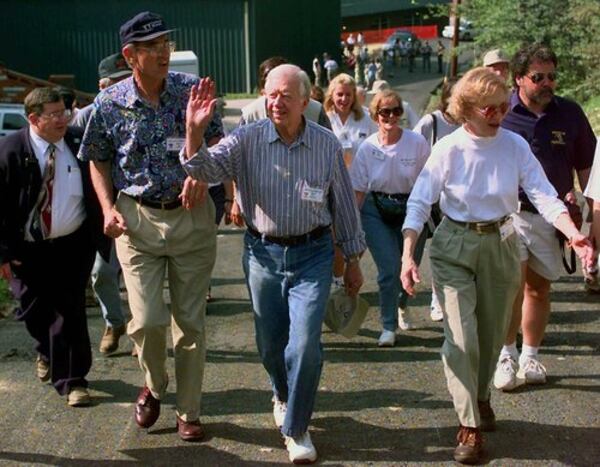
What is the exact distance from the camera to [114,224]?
520 centimetres

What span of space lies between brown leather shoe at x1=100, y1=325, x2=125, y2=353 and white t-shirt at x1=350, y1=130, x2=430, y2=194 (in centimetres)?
198

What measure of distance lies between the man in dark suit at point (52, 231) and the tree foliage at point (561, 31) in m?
19.3

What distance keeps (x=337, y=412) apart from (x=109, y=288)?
221 cm

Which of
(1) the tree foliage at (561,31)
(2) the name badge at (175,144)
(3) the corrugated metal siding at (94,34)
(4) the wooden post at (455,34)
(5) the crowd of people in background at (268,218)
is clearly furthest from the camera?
(3) the corrugated metal siding at (94,34)

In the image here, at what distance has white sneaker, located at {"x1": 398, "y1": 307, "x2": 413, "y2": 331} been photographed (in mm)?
7703

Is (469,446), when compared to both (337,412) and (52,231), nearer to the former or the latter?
(337,412)

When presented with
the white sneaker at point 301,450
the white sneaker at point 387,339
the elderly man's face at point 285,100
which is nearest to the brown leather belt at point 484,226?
the elderly man's face at point 285,100

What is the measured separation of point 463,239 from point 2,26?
3876cm

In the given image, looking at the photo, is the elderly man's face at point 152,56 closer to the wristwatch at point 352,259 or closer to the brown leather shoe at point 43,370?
the wristwatch at point 352,259

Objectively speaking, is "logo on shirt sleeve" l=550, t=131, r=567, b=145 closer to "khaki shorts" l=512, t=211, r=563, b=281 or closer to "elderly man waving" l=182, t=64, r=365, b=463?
"khaki shorts" l=512, t=211, r=563, b=281

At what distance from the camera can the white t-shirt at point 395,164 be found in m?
7.22

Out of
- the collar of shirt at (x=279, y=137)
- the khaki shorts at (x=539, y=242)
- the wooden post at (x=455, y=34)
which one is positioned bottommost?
the wooden post at (x=455, y=34)

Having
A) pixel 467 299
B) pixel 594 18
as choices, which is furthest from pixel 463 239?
pixel 594 18

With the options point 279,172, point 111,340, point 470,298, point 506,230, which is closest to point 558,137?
point 506,230
